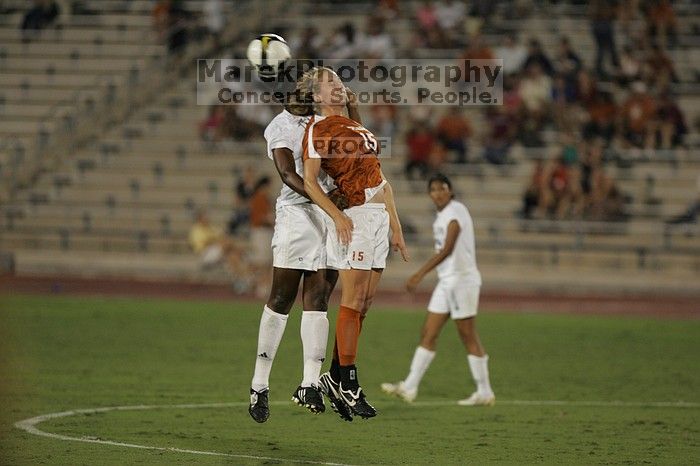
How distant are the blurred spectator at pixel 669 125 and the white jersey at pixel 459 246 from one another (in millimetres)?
15281

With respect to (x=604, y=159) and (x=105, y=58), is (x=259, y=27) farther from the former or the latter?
(x=604, y=159)

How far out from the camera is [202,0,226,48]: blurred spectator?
31297 mm

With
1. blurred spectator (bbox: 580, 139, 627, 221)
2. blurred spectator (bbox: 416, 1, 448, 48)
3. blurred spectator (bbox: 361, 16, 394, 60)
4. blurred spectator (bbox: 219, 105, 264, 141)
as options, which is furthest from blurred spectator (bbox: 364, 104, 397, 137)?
blurred spectator (bbox: 580, 139, 627, 221)

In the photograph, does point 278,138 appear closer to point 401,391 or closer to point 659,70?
point 401,391

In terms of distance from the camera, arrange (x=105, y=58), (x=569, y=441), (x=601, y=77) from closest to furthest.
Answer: (x=569, y=441) < (x=601, y=77) < (x=105, y=58)

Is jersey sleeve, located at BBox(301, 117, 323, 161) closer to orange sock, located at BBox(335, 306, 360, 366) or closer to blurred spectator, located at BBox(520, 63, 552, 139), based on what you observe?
orange sock, located at BBox(335, 306, 360, 366)

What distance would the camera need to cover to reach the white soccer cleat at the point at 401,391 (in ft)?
42.4

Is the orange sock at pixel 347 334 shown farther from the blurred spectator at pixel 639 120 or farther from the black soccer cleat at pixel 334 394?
the blurred spectator at pixel 639 120

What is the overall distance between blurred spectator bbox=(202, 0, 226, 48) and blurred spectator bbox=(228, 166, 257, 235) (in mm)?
5295

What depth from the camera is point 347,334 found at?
10250 mm

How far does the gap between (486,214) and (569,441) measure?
16.7 m

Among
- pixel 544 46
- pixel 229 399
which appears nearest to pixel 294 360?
pixel 229 399

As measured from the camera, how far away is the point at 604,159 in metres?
27.2

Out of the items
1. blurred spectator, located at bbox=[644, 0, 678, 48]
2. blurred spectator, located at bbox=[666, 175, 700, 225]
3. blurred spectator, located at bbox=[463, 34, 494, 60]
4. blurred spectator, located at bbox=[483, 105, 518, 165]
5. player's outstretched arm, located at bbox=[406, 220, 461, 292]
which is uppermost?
blurred spectator, located at bbox=[644, 0, 678, 48]
